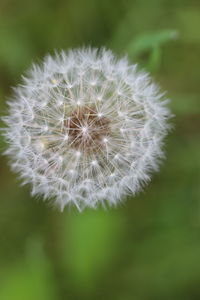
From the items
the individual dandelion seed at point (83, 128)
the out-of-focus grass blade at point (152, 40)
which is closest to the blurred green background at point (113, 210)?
the out-of-focus grass blade at point (152, 40)

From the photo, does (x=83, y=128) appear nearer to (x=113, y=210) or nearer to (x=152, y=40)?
(x=152, y=40)

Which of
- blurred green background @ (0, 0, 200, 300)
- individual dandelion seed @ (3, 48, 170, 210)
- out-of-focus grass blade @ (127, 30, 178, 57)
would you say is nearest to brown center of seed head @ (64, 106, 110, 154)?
individual dandelion seed @ (3, 48, 170, 210)

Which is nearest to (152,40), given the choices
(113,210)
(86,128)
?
(86,128)

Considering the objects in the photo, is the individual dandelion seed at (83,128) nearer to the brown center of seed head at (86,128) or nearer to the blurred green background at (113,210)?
the brown center of seed head at (86,128)

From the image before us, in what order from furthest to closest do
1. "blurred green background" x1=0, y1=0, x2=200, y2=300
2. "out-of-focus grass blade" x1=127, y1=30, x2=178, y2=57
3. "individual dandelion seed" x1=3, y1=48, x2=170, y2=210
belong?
1. "blurred green background" x1=0, y1=0, x2=200, y2=300
2. "out-of-focus grass blade" x1=127, y1=30, x2=178, y2=57
3. "individual dandelion seed" x1=3, y1=48, x2=170, y2=210

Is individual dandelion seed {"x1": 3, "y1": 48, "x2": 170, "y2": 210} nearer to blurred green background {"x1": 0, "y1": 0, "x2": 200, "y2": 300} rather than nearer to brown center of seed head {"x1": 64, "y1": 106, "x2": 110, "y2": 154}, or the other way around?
brown center of seed head {"x1": 64, "y1": 106, "x2": 110, "y2": 154}

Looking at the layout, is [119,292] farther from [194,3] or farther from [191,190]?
[194,3]

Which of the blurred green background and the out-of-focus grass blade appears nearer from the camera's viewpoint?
the out-of-focus grass blade
